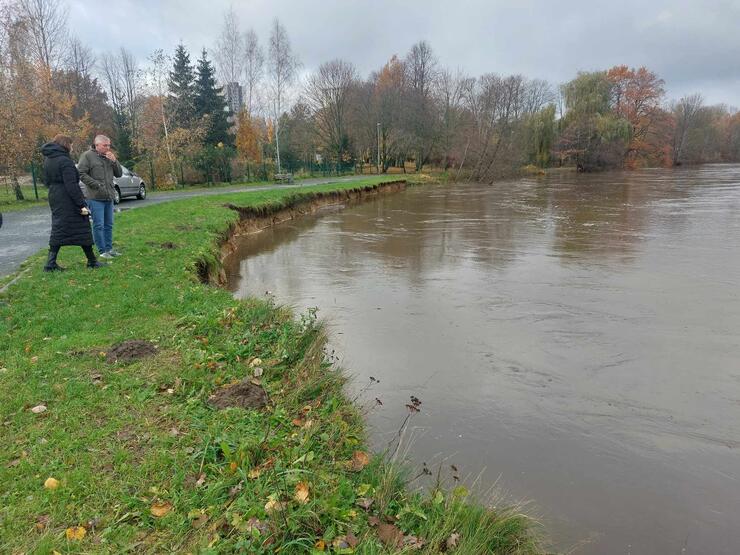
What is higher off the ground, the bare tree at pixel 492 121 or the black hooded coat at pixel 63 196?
the bare tree at pixel 492 121

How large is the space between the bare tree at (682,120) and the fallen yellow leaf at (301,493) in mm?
77027

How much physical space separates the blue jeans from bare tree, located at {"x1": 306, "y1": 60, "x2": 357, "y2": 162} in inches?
1557

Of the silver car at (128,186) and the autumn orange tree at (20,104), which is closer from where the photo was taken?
the autumn orange tree at (20,104)

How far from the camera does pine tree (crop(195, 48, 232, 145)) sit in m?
36.4

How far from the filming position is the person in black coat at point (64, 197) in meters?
6.90

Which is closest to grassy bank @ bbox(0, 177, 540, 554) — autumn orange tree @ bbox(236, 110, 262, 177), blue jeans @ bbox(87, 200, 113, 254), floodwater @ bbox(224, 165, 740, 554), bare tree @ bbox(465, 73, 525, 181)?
floodwater @ bbox(224, 165, 740, 554)

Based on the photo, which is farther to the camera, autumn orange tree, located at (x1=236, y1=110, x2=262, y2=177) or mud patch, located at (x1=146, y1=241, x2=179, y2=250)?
autumn orange tree, located at (x1=236, y1=110, x2=262, y2=177)

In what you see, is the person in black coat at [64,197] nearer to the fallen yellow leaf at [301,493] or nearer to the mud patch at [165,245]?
the mud patch at [165,245]

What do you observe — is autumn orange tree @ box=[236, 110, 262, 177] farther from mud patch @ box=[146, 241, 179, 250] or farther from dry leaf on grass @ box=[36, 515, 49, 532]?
dry leaf on grass @ box=[36, 515, 49, 532]

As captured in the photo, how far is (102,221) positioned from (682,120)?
8098 cm

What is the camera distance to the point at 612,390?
5.08 meters

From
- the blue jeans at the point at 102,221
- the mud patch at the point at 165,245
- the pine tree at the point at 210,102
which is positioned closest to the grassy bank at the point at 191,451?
the blue jeans at the point at 102,221

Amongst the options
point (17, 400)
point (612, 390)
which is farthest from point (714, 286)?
point (17, 400)

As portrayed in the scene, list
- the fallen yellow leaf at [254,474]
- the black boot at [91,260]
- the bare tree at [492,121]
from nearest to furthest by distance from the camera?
the fallen yellow leaf at [254,474]
the black boot at [91,260]
the bare tree at [492,121]
